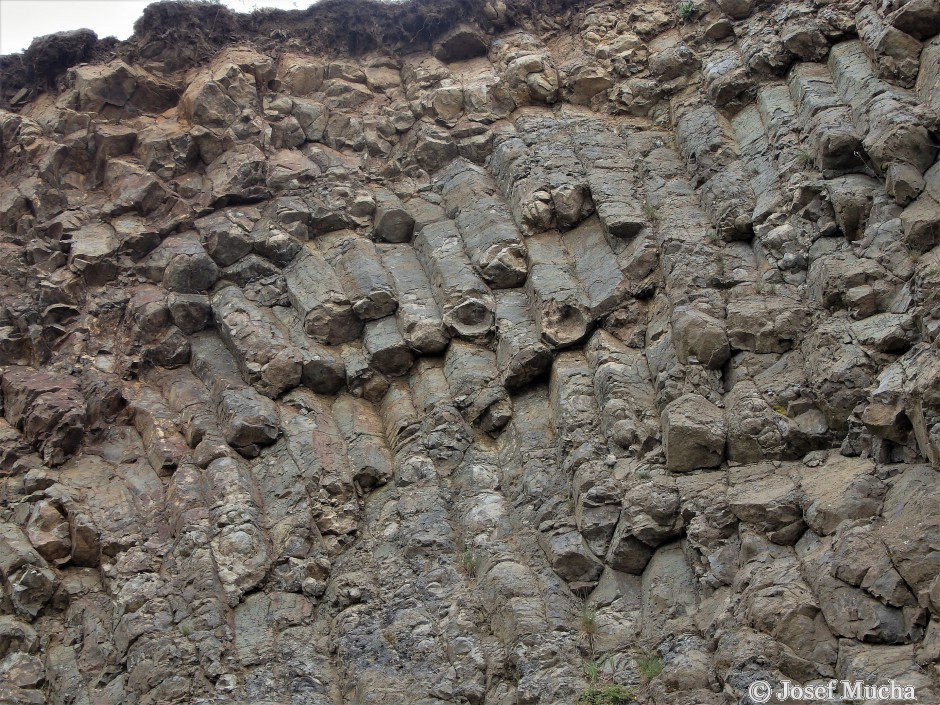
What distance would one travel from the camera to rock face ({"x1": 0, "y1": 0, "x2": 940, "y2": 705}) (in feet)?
29.5

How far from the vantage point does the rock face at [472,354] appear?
29.5ft

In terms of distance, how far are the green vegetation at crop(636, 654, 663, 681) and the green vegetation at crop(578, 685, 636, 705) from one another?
21cm

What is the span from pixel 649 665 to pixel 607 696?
469 millimetres

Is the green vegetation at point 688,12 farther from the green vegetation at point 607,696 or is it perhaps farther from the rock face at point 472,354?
the green vegetation at point 607,696

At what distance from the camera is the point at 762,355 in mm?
10266

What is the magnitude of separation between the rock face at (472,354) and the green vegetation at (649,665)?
88 mm

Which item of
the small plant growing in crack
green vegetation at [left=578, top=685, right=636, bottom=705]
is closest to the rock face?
the small plant growing in crack

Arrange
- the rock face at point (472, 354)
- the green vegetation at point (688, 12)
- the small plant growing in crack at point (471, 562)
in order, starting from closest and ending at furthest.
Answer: the rock face at point (472, 354)
the small plant growing in crack at point (471, 562)
the green vegetation at point (688, 12)

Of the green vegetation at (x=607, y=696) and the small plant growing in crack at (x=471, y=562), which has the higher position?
the small plant growing in crack at (x=471, y=562)

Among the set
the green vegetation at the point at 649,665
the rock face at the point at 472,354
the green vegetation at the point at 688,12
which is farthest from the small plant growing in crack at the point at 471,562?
the green vegetation at the point at 688,12

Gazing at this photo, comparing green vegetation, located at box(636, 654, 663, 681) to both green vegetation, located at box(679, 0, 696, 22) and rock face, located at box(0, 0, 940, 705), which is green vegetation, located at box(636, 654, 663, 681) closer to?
rock face, located at box(0, 0, 940, 705)

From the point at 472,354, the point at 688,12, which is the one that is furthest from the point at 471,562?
the point at 688,12

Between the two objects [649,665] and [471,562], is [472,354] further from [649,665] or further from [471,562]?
[649,665]

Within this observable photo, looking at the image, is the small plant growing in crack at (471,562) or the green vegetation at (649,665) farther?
the small plant growing in crack at (471,562)
